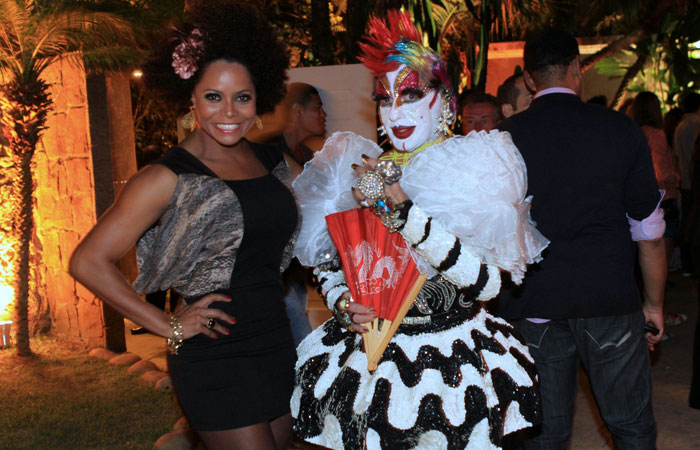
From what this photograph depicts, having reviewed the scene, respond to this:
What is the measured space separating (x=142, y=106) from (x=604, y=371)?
39.0ft

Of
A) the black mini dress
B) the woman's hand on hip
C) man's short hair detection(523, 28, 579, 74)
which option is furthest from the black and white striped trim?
man's short hair detection(523, 28, 579, 74)

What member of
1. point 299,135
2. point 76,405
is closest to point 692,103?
point 299,135

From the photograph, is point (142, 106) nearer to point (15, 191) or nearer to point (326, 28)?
point (326, 28)

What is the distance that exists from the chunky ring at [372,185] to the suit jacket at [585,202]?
0.98m

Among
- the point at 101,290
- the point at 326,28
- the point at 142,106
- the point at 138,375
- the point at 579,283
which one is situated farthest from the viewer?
the point at 142,106

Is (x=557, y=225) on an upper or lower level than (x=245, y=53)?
lower

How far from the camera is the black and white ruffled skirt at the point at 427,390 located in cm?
241

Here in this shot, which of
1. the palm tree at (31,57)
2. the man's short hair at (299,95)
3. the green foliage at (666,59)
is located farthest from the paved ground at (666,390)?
the green foliage at (666,59)

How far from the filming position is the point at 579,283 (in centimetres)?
317

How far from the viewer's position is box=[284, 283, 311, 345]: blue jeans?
15.2 ft

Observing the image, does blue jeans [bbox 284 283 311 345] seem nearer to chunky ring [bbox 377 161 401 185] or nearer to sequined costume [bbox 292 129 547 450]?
sequined costume [bbox 292 129 547 450]

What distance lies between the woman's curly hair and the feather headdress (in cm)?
49

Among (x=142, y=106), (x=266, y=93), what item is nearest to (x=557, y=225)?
(x=266, y=93)

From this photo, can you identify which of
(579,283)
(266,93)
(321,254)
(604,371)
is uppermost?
(266,93)
